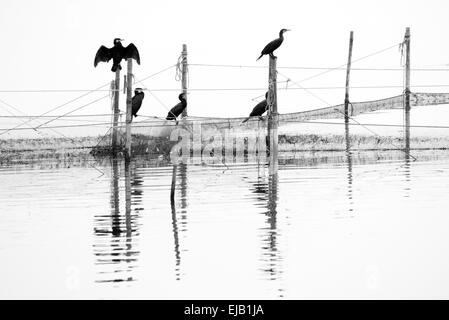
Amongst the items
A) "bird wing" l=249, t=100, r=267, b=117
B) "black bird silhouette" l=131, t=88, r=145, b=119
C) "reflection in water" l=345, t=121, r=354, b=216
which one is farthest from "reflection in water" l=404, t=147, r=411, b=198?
"black bird silhouette" l=131, t=88, r=145, b=119

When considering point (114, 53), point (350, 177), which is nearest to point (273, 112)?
point (350, 177)

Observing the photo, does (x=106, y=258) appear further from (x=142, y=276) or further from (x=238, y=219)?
(x=238, y=219)

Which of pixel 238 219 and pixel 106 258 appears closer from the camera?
pixel 106 258

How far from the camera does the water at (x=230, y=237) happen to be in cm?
1033

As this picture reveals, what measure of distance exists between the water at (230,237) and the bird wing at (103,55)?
7341 mm

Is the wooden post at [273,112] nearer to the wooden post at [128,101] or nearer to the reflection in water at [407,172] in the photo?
the reflection in water at [407,172]

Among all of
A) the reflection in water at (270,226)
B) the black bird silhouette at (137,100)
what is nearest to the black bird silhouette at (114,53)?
the black bird silhouette at (137,100)

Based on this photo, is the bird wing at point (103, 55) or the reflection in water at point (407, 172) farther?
the bird wing at point (103, 55)

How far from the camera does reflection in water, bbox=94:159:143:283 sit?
1098cm

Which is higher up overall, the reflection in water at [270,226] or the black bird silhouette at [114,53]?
the black bird silhouette at [114,53]

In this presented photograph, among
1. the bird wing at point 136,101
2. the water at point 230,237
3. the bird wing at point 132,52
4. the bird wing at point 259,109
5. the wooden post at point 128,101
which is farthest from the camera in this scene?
the bird wing at point 136,101
